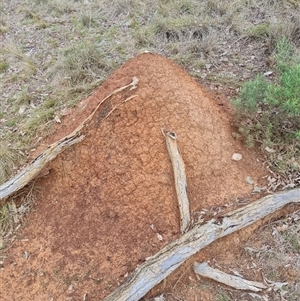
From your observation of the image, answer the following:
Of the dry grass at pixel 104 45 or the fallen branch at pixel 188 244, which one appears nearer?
the fallen branch at pixel 188 244

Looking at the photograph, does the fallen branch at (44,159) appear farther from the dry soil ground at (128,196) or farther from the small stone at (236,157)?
the small stone at (236,157)

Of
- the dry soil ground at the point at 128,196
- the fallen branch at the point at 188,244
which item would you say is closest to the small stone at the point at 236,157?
the dry soil ground at the point at 128,196

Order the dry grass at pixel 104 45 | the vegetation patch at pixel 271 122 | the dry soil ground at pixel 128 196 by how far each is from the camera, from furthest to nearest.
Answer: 1. the dry grass at pixel 104 45
2. the vegetation patch at pixel 271 122
3. the dry soil ground at pixel 128 196

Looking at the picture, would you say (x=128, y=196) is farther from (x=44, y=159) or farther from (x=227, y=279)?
(x=227, y=279)

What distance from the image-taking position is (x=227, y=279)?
2.24 meters

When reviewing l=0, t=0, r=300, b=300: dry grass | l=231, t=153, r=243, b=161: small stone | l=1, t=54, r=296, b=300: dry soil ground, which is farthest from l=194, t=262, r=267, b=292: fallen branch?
l=0, t=0, r=300, b=300: dry grass

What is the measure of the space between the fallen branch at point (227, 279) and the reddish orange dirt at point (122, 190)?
99 millimetres

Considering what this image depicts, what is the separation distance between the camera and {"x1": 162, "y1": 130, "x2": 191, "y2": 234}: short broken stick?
7.90ft

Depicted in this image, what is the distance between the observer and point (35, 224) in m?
2.67

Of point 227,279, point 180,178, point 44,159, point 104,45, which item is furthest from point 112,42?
point 227,279

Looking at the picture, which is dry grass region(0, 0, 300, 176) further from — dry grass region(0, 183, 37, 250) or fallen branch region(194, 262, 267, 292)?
fallen branch region(194, 262, 267, 292)

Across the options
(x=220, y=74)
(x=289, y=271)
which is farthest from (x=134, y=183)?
(x=220, y=74)

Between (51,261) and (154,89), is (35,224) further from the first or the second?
(154,89)

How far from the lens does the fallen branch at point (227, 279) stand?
2217mm
